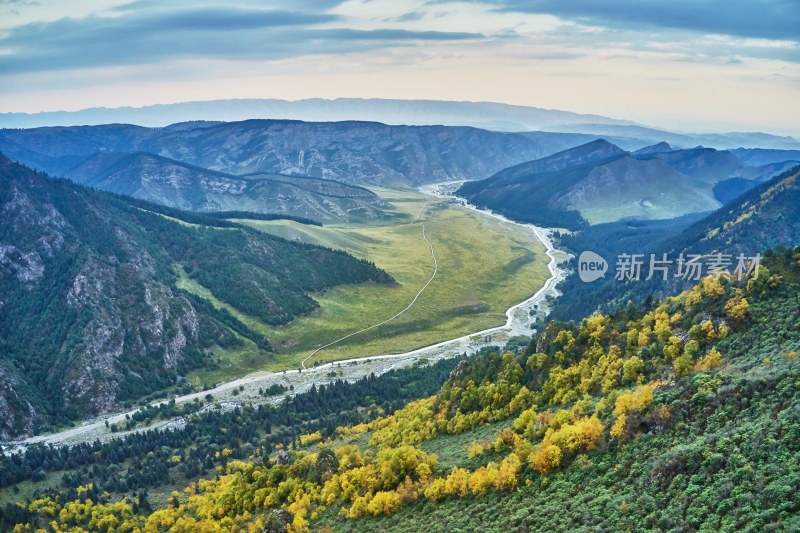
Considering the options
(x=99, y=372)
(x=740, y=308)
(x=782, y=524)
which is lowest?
(x=99, y=372)

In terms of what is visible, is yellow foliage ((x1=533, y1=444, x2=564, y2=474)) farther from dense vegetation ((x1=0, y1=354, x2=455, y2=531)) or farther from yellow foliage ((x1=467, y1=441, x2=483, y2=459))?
dense vegetation ((x1=0, y1=354, x2=455, y2=531))

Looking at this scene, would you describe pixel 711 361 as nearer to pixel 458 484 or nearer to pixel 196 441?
pixel 458 484

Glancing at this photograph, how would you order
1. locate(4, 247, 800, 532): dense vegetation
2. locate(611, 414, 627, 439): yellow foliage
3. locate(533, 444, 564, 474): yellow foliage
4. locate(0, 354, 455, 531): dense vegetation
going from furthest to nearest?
locate(0, 354, 455, 531): dense vegetation
locate(533, 444, 564, 474): yellow foliage
locate(611, 414, 627, 439): yellow foliage
locate(4, 247, 800, 532): dense vegetation

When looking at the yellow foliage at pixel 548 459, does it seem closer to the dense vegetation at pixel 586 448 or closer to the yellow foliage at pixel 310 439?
the dense vegetation at pixel 586 448

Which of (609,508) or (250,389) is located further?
(250,389)

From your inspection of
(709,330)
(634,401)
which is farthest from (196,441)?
(709,330)

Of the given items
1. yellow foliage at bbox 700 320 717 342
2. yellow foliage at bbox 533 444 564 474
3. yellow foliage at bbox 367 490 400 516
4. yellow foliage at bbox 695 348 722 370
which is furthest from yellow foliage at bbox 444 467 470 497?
yellow foliage at bbox 700 320 717 342

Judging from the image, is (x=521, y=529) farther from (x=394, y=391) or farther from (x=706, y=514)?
(x=394, y=391)

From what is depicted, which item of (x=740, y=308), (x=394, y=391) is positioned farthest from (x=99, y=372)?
(x=740, y=308)
